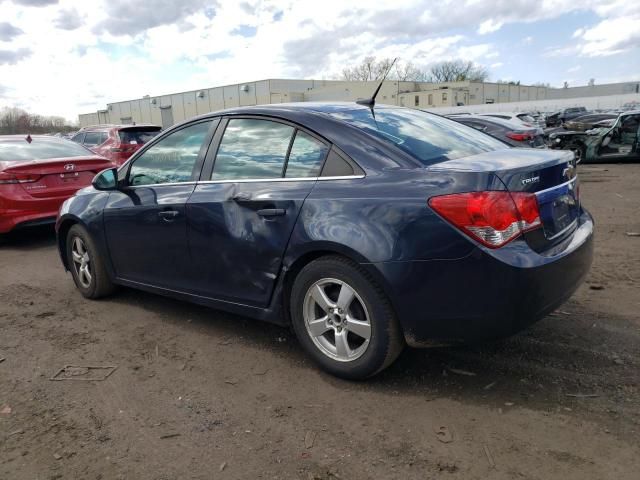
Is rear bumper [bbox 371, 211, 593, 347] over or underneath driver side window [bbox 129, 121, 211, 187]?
underneath

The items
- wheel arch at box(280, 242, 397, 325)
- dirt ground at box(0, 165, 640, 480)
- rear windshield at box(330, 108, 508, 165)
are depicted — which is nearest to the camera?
dirt ground at box(0, 165, 640, 480)

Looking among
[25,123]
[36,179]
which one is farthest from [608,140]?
[25,123]

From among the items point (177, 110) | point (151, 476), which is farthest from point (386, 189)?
point (177, 110)

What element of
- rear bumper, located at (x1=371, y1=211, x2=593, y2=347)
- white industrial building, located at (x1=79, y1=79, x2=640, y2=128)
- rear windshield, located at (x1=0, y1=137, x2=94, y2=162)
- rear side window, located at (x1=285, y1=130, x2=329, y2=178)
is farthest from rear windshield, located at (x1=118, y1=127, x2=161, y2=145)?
white industrial building, located at (x1=79, y1=79, x2=640, y2=128)

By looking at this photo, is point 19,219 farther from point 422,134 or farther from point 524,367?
point 524,367

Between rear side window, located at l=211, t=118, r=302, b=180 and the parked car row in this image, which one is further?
the parked car row

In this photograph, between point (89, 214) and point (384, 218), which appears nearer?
point (384, 218)

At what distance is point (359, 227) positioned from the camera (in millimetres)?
2930

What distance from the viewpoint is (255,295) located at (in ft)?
11.5

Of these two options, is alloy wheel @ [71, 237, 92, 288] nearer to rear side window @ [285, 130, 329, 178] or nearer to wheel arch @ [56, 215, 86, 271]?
wheel arch @ [56, 215, 86, 271]

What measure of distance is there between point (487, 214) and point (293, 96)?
2494 inches

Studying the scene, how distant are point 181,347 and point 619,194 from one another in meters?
8.87

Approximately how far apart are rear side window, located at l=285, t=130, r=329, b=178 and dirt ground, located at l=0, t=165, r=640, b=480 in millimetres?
1229

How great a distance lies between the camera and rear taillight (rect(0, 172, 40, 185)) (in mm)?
6973
